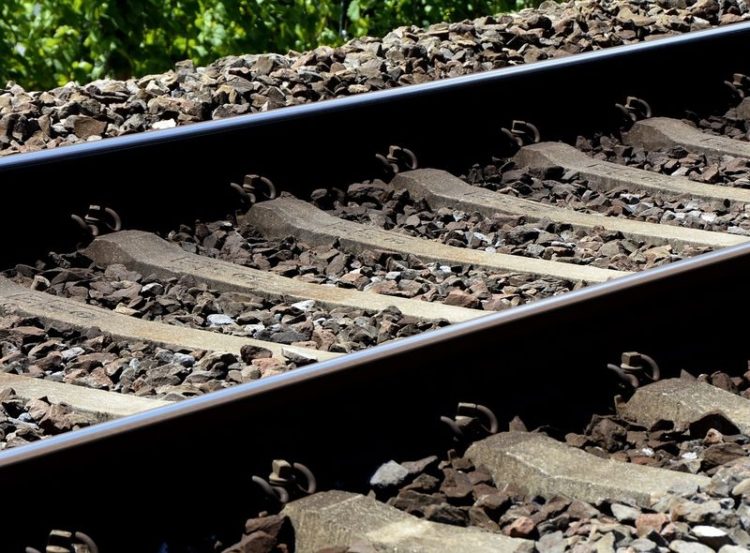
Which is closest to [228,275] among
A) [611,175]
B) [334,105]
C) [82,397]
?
[82,397]

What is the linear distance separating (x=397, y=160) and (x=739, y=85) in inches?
78.7

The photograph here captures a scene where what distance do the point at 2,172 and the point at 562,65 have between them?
256cm

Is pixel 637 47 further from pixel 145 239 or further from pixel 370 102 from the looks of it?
pixel 145 239

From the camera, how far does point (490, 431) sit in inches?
135

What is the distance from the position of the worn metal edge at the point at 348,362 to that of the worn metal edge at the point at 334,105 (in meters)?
1.80

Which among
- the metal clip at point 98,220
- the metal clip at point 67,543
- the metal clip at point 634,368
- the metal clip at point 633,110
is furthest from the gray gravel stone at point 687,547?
the metal clip at point 633,110

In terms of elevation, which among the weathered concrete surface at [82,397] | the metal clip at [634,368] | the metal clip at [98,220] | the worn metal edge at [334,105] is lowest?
the metal clip at [634,368]

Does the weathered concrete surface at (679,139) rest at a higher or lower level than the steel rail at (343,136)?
lower

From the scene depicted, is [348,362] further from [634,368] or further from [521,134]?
[521,134]

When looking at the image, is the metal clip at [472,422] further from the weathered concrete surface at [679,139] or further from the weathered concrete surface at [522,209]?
the weathered concrete surface at [679,139]

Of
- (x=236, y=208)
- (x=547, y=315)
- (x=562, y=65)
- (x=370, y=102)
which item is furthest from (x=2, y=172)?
(x=562, y=65)

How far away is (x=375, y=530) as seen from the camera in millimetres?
2924

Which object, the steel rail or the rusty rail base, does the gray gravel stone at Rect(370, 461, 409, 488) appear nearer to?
the rusty rail base

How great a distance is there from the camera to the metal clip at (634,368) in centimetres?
371
